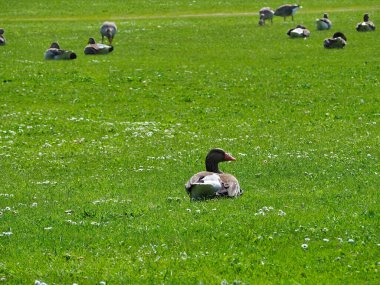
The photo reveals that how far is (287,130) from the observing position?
23.8 m

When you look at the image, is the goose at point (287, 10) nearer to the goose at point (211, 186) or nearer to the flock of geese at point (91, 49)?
the flock of geese at point (91, 49)

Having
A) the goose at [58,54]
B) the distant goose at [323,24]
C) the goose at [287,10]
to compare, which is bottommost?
the goose at [287,10]

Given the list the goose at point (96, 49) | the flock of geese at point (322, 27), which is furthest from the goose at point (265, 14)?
the goose at point (96, 49)

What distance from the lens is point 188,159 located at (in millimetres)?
20109

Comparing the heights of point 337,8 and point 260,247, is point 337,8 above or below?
below

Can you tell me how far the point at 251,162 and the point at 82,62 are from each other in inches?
797

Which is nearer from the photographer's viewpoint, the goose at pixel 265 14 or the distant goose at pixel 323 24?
the distant goose at pixel 323 24

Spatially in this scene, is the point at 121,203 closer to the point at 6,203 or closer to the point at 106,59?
the point at 6,203

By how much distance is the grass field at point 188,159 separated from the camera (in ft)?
38.3

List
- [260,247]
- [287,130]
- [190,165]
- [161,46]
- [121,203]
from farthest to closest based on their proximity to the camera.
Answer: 1. [161,46]
2. [287,130]
3. [190,165]
4. [121,203]
5. [260,247]

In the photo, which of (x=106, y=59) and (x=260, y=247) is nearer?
(x=260, y=247)

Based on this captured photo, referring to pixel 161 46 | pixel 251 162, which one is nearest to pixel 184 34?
pixel 161 46

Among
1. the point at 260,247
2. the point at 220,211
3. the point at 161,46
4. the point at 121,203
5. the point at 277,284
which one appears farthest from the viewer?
the point at 161,46

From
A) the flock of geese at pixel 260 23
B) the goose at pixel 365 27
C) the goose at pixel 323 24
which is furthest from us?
the goose at pixel 323 24
